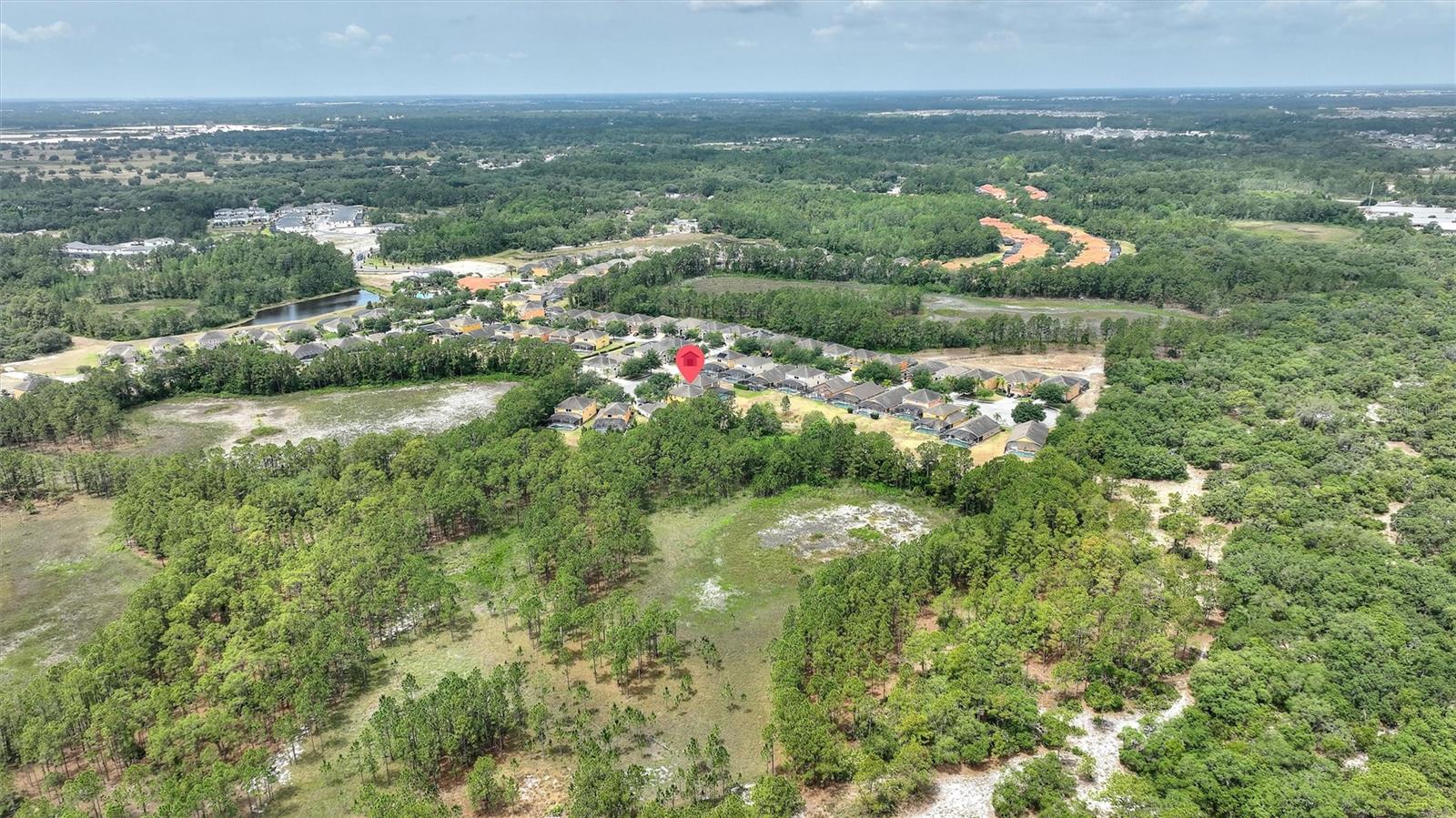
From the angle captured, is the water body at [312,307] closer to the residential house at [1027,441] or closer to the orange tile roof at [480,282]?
the orange tile roof at [480,282]

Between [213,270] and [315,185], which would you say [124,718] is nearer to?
[213,270]

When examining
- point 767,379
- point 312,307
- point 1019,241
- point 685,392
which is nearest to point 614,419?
point 685,392

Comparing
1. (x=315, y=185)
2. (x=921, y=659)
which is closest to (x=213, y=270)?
(x=315, y=185)

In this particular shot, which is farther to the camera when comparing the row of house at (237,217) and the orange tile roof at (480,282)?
the row of house at (237,217)

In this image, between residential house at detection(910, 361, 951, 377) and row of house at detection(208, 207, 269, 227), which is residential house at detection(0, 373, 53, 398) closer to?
residential house at detection(910, 361, 951, 377)

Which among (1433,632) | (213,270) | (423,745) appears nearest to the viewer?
(423,745)

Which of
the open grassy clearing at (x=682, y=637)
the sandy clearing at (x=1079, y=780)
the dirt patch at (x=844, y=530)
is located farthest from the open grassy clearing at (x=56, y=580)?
the sandy clearing at (x=1079, y=780)

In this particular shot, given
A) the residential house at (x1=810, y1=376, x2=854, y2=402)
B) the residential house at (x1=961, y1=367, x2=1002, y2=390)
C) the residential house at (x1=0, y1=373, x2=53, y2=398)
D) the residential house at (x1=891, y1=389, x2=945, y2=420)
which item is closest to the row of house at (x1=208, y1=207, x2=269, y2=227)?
the residential house at (x1=0, y1=373, x2=53, y2=398)
